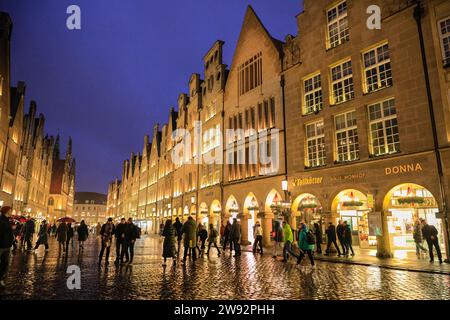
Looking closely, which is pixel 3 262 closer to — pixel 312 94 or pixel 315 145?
pixel 315 145

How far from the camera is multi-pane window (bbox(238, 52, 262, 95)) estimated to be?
2828 centimetres

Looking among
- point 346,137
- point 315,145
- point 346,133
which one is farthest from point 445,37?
point 315,145

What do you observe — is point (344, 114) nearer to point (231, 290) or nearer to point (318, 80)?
point (318, 80)

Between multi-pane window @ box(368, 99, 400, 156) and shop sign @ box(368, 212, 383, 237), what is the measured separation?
10.6ft

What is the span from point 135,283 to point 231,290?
2.91m

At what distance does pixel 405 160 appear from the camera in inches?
642

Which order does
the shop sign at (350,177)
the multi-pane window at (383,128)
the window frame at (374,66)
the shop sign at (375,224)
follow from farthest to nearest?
the shop sign at (350,177)
the window frame at (374,66)
the multi-pane window at (383,128)
the shop sign at (375,224)

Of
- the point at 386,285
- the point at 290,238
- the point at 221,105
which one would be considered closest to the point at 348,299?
the point at 386,285

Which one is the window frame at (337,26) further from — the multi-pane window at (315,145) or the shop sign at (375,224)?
the shop sign at (375,224)

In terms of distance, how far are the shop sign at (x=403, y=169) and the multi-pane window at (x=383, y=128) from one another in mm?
979

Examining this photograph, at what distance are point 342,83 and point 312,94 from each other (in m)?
2.46

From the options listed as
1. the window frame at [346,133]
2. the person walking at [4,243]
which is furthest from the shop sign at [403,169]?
the person walking at [4,243]

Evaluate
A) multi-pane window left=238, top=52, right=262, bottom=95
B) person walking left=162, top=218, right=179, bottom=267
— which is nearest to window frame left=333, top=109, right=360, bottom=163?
multi-pane window left=238, top=52, right=262, bottom=95

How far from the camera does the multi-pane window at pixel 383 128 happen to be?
57.1 feet
